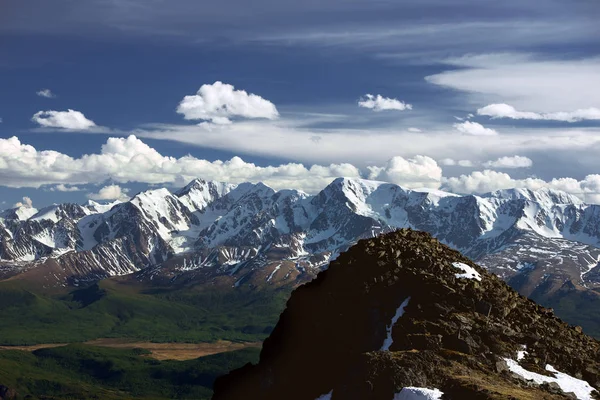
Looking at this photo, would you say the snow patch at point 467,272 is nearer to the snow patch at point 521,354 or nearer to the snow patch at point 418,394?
the snow patch at point 521,354

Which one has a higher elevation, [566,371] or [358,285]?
[358,285]

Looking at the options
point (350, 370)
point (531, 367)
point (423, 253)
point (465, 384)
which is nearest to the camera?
point (465, 384)

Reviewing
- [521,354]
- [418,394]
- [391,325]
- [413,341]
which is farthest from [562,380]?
[418,394]

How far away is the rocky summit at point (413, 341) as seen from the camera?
346 ft

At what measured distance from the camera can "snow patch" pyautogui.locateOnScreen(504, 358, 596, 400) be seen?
366 feet

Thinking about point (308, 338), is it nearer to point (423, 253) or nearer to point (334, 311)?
point (334, 311)

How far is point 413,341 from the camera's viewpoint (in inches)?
4648

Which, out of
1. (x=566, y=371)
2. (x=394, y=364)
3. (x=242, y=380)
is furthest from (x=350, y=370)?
(x=566, y=371)

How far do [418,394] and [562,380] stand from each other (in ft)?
96.9

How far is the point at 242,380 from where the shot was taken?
131000mm

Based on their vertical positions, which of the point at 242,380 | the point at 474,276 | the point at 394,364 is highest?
the point at 474,276

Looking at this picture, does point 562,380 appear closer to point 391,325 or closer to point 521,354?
point 521,354

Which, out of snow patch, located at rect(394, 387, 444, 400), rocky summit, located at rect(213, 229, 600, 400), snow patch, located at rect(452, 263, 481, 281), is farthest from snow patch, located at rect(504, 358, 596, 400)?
snow patch, located at rect(452, 263, 481, 281)

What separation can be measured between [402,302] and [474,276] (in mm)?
20642
